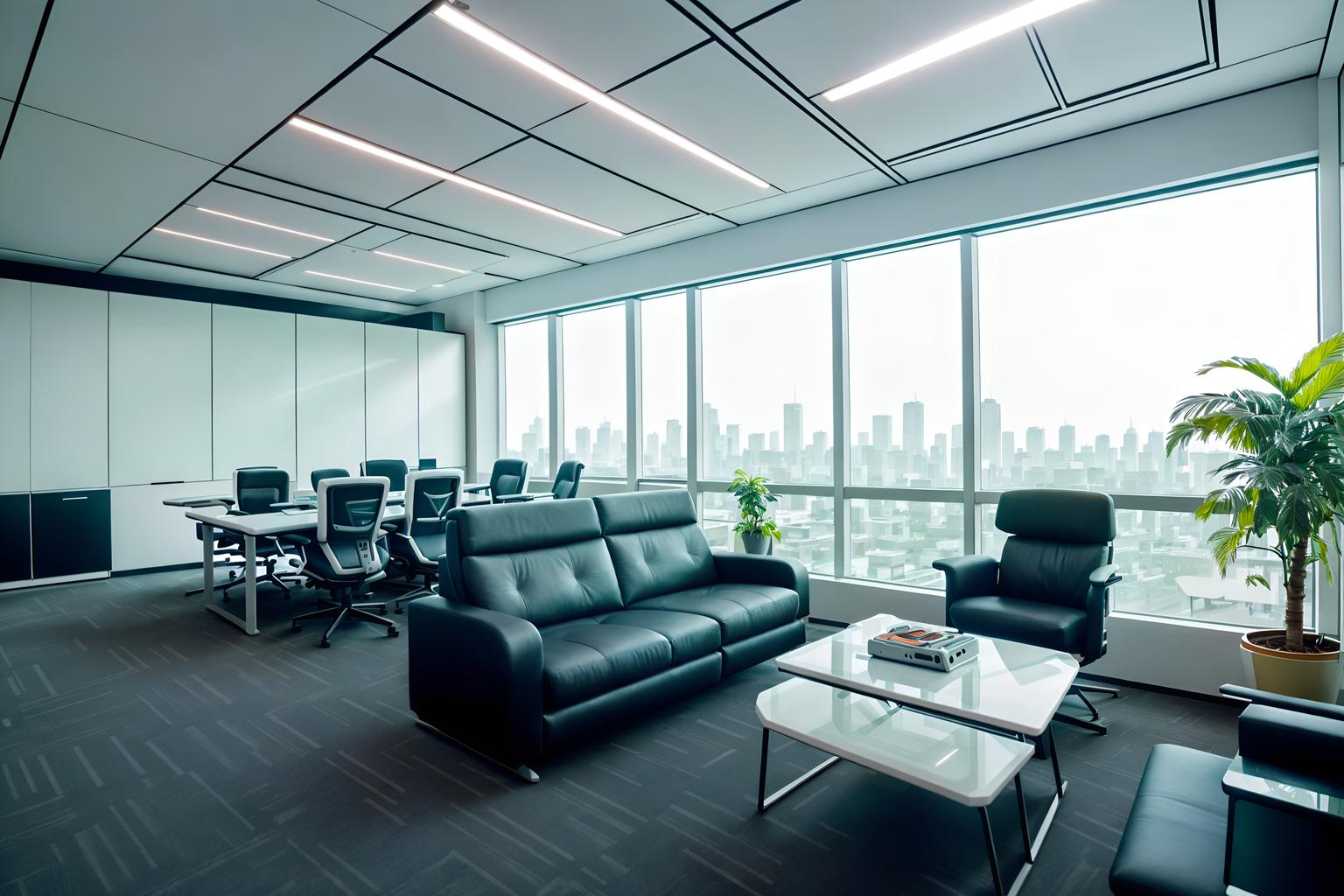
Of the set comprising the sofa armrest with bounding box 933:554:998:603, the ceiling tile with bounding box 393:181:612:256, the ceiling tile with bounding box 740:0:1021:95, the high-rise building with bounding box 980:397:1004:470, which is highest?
the ceiling tile with bounding box 393:181:612:256

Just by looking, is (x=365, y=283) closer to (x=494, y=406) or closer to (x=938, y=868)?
(x=494, y=406)

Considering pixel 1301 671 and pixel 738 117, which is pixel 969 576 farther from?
pixel 738 117

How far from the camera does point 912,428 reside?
4629mm

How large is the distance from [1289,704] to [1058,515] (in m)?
1.89

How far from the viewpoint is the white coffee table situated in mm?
1817

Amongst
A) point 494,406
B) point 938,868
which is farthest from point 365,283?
point 938,868

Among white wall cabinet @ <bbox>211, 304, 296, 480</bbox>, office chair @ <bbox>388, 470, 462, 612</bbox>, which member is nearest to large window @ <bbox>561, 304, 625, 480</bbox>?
office chair @ <bbox>388, 470, 462, 612</bbox>

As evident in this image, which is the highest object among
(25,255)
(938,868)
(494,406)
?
(25,255)

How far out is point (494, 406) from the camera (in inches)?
317

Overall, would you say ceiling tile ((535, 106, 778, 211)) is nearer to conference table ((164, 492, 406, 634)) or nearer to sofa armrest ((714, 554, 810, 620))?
sofa armrest ((714, 554, 810, 620))

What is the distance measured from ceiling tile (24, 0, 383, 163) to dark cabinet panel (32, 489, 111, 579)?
12.6 ft

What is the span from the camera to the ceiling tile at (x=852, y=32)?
260 centimetres

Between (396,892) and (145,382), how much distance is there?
6.09 m

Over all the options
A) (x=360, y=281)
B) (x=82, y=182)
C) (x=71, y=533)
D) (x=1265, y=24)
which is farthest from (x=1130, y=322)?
(x=71, y=533)
